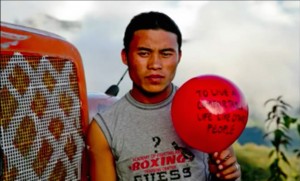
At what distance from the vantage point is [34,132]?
2301mm

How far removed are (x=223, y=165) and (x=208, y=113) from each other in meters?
0.21

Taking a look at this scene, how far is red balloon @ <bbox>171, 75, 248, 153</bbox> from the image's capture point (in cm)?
207

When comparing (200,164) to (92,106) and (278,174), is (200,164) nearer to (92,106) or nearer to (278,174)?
(92,106)

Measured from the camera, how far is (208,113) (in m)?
2.07

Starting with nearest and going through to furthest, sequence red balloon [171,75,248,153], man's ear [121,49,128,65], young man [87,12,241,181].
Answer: red balloon [171,75,248,153]
young man [87,12,241,181]
man's ear [121,49,128,65]

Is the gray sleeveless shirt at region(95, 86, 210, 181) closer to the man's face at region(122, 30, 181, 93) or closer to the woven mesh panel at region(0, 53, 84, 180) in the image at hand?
the man's face at region(122, 30, 181, 93)

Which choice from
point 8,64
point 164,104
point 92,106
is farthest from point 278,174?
point 8,64

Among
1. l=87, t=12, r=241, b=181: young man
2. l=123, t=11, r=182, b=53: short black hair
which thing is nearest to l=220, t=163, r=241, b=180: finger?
l=87, t=12, r=241, b=181: young man

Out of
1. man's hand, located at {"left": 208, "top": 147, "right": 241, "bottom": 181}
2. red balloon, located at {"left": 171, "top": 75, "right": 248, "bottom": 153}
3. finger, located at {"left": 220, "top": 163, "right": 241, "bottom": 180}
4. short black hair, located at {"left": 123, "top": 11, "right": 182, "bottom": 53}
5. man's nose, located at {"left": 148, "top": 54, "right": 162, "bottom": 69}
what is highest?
short black hair, located at {"left": 123, "top": 11, "right": 182, "bottom": 53}

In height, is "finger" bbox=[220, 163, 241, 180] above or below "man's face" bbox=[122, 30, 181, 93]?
below

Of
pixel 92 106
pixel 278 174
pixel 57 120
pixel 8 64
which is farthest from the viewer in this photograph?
pixel 278 174

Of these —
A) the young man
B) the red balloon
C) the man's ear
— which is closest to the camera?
the red balloon

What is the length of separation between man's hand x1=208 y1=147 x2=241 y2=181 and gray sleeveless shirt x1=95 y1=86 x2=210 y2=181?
0.36 ft

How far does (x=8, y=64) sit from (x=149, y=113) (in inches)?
22.5
